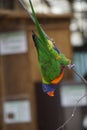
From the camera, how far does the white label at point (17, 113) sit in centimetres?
625

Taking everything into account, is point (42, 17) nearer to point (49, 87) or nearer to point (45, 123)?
point (45, 123)

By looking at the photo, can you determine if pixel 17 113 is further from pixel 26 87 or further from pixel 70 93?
pixel 70 93

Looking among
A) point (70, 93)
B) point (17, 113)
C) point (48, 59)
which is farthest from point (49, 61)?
point (17, 113)

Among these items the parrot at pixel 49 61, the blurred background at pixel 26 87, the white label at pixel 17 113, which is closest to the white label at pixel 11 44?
the blurred background at pixel 26 87

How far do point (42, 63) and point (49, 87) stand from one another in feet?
0.30

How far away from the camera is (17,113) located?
629cm

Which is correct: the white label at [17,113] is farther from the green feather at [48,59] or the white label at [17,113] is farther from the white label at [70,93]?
the green feather at [48,59]

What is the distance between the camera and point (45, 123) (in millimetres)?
6145

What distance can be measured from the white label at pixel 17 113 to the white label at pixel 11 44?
636mm

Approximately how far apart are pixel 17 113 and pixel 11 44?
86cm

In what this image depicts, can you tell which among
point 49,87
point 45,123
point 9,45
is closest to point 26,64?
point 9,45

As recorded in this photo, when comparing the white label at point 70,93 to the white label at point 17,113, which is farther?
the white label at point 17,113

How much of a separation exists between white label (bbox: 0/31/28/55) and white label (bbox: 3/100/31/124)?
64 centimetres

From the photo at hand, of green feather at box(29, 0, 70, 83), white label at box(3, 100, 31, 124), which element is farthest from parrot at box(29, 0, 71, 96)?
white label at box(3, 100, 31, 124)
